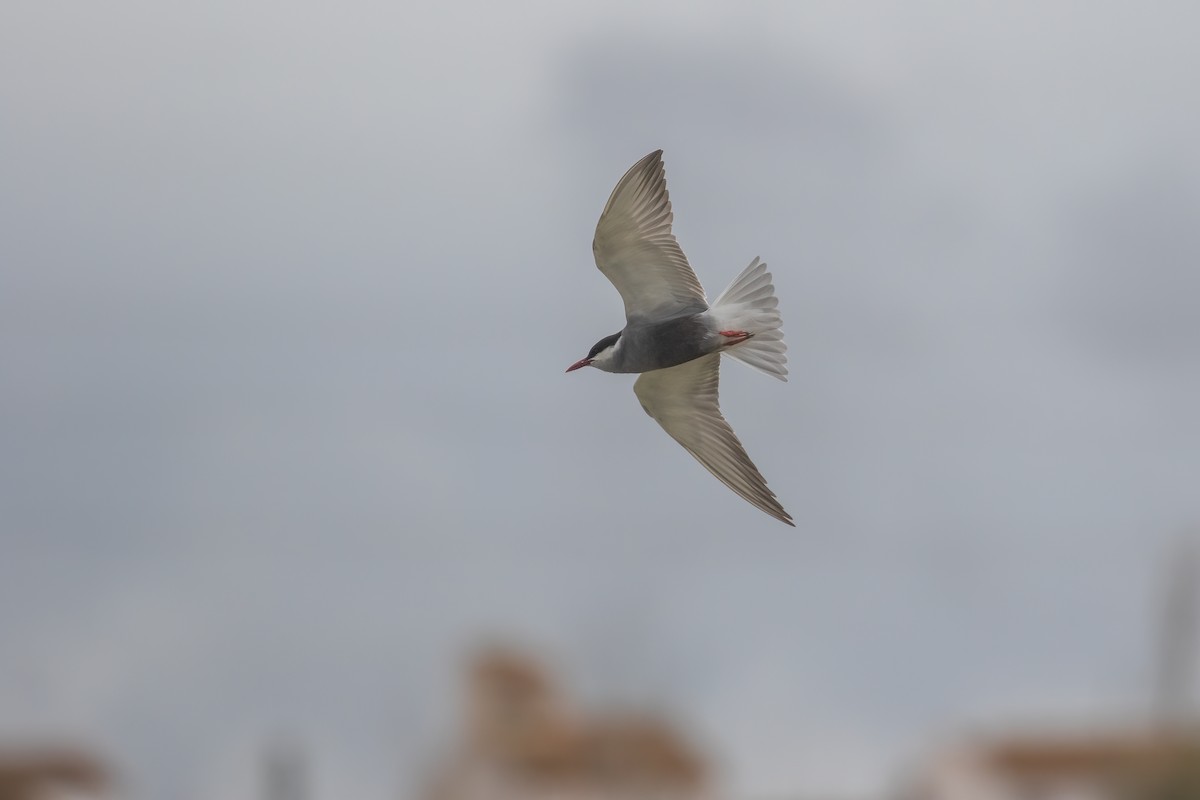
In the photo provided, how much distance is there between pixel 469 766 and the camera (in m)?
25.7

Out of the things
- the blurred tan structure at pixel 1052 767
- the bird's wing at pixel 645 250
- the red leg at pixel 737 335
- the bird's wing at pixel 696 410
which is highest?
the bird's wing at pixel 645 250

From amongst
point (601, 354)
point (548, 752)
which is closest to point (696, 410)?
point (601, 354)

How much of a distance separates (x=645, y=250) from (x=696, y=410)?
0.97 metres

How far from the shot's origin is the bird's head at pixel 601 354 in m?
8.54

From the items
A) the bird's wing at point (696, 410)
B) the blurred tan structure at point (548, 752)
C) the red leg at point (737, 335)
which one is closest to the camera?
the red leg at point (737, 335)

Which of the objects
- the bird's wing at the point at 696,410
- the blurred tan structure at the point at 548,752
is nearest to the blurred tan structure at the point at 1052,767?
the blurred tan structure at the point at 548,752

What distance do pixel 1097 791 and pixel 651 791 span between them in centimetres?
814

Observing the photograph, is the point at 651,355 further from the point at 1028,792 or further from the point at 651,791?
the point at 1028,792

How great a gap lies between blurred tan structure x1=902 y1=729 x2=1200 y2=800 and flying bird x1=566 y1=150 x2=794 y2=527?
22085mm

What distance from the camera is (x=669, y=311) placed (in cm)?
848

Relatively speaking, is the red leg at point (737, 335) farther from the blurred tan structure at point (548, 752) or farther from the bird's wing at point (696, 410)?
the blurred tan structure at point (548, 752)

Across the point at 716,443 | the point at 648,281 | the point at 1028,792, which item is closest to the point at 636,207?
the point at 648,281

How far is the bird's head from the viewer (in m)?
8.54

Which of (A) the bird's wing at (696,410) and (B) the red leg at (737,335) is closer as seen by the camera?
(B) the red leg at (737,335)
